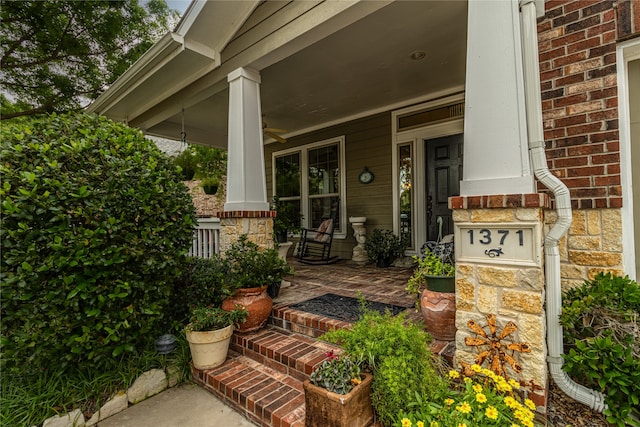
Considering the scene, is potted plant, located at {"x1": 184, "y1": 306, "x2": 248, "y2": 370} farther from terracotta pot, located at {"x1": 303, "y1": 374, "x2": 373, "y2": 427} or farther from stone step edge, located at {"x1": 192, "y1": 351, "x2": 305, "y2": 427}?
terracotta pot, located at {"x1": 303, "y1": 374, "x2": 373, "y2": 427}

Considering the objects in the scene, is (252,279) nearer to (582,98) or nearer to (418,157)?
(582,98)

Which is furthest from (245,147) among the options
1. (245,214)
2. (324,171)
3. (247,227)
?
(324,171)

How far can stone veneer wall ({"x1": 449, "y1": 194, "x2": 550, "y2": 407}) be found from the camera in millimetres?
1433

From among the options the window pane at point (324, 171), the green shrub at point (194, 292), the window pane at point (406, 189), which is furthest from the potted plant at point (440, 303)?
the window pane at point (324, 171)

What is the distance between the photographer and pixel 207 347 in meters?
2.21

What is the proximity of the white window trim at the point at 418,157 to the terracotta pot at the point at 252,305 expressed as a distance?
2.71m

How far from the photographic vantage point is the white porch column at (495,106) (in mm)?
1538

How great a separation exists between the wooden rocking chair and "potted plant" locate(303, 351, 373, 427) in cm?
353

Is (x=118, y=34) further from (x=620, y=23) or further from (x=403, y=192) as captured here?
(x=620, y=23)

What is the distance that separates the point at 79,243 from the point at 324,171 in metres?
4.36

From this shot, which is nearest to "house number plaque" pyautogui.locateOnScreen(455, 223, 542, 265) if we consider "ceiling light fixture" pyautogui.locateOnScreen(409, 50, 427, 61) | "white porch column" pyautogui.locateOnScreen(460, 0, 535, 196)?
"white porch column" pyautogui.locateOnScreen(460, 0, 535, 196)

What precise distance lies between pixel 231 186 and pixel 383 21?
222cm

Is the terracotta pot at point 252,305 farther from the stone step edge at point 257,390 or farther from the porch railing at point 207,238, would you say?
the porch railing at point 207,238

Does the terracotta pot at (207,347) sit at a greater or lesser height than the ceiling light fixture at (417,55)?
lesser
